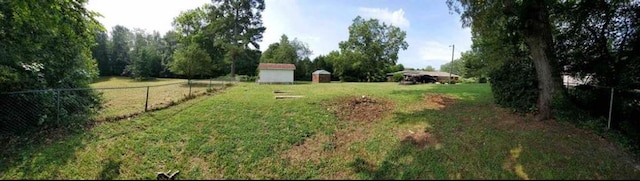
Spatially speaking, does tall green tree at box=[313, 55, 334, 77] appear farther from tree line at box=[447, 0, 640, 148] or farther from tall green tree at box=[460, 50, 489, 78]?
tree line at box=[447, 0, 640, 148]

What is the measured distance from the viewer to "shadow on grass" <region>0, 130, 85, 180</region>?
409cm

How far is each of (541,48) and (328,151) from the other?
5.50 m

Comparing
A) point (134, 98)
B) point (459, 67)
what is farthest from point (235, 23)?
point (459, 67)

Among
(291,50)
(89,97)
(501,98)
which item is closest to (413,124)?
(501,98)

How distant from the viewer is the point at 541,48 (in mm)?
6578

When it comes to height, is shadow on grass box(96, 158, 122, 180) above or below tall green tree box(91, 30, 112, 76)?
below

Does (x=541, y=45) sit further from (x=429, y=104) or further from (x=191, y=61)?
(x=191, y=61)

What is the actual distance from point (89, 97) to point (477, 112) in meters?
10.9

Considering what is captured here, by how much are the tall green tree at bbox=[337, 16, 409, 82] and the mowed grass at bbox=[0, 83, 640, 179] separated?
3142cm

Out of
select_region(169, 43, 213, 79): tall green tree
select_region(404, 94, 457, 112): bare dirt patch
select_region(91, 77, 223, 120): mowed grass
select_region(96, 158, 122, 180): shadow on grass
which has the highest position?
select_region(169, 43, 213, 79): tall green tree

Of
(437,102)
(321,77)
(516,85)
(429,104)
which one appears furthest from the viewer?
(321,77)

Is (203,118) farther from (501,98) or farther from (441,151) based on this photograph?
(501,98)

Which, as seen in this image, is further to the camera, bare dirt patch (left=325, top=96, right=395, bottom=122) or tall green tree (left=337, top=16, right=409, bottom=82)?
tall green tree (left=337, top=16, right=409, bottom=82)

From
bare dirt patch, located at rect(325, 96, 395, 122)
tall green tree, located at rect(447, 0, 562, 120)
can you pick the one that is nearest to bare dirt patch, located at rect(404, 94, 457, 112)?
bare dirt patch, located at rect(325, 96, 395, 122)
